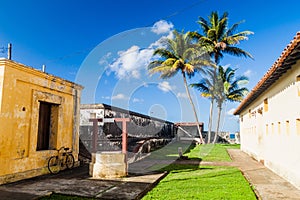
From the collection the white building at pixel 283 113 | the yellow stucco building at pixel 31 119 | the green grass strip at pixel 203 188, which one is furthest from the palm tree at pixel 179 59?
the green grass strip at pixel 203 188

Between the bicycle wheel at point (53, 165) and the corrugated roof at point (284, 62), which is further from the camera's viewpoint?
the bicycle wheel at point (53, 165)

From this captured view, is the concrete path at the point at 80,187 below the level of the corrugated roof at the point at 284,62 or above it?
below

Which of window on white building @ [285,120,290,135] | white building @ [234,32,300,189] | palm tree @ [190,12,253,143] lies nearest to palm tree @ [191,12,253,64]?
palm tree @ [190,12,253,143]

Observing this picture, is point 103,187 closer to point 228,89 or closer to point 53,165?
point 53,165

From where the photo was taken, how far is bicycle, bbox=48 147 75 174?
8102 mm

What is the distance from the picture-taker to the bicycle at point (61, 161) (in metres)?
8.10

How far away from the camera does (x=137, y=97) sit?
14562mm

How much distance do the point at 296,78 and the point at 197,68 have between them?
50.8ft

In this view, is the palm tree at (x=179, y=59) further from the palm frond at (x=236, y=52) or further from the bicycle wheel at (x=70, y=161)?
the bicycle wheel at (x=70, y=161)

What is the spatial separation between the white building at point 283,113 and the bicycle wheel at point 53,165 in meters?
7.27

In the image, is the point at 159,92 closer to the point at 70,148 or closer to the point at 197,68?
the point at 197,68

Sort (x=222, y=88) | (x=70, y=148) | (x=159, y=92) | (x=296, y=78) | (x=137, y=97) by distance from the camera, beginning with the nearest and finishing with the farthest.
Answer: (x=296, y=78) → (x=70, y=148) → (x=137, y=97) → (x=159, y=92) → (x=222, y=88)

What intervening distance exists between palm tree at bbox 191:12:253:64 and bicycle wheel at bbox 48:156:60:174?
1664 cm

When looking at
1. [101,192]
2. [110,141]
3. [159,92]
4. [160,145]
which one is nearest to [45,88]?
[101,192]
